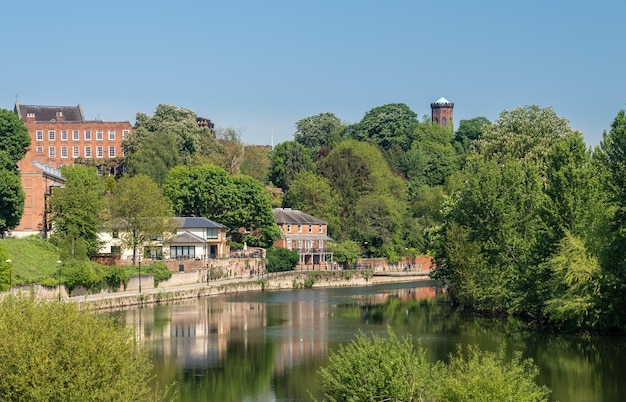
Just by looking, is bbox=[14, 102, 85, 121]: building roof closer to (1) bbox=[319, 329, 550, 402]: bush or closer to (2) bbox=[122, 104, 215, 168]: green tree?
(2) bbox=[122, 104, 215, 168]: green tree

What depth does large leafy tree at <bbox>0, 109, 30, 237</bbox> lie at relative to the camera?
252 ft

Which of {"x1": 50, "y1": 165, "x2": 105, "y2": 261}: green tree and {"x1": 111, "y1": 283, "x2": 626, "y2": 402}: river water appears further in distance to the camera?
{"x1": 50, "y1": 165, "x2": 105, "y2": 261}: green tree

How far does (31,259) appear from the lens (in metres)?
70.9

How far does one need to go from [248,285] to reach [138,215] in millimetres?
11014

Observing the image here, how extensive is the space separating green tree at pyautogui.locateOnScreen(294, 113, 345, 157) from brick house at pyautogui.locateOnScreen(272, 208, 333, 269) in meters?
56.5

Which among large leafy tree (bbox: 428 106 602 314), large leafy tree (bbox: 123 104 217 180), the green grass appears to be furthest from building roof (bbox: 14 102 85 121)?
large leafy tree (bbox: 428 106 602 314)

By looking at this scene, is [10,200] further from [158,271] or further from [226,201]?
[226,201]

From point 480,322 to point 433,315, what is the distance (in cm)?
575

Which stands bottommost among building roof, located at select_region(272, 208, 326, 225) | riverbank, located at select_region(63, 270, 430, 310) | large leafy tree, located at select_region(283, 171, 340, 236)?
riverbank, located at select_region(63, 270, 430, 310)

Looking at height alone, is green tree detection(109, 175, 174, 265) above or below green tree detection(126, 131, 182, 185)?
below

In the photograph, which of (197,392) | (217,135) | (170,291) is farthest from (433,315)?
(217,135)

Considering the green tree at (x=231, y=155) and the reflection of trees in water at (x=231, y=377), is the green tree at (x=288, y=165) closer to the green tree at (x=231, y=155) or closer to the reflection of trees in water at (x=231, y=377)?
the green tree at (x=231, y=155)

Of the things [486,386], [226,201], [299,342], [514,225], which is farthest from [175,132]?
[486,386]

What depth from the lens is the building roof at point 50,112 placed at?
135 metres
